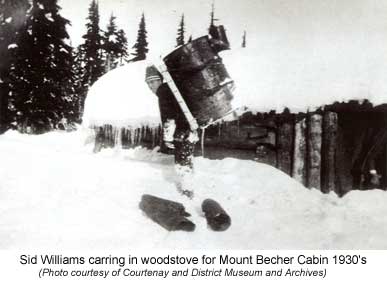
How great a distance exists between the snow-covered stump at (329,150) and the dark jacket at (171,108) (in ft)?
5.67

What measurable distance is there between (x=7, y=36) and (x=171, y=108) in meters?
8.72

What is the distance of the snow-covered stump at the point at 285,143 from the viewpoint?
5.30 meters

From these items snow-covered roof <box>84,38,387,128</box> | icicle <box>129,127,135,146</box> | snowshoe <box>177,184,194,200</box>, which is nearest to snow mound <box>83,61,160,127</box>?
icicle <box>129,127,135,146</box>

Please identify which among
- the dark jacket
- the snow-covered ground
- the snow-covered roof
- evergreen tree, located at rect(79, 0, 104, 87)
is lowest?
the snow-covered ground

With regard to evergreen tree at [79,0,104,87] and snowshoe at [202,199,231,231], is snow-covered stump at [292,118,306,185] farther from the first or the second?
evergreen tree at [79,0,104,87]

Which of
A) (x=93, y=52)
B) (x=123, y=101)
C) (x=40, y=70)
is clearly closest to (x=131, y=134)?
(x=123, y=101)

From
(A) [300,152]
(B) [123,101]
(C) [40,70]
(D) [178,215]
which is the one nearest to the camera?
(D) [178,215]

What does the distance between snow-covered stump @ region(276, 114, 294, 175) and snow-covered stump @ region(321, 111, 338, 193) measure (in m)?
0.43

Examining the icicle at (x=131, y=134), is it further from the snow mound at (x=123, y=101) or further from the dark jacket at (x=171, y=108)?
the dark jacket at (x=171, y=108)

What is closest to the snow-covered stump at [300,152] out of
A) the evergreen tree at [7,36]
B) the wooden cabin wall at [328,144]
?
the wooden cabin wall at [328,144]

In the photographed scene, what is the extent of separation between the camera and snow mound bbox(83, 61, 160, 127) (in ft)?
26.8

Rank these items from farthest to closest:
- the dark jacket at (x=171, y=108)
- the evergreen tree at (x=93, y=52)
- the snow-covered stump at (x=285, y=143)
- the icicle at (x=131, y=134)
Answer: the evergreen tree at (x=93, y=52) < the icicle at (x=131, y=134) < the snow-covered stump at (x=285, y=143) < the dark jacket at (x=171, y=108)

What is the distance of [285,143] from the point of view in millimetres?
5355

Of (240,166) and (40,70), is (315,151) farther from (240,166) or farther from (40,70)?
(40,70)
